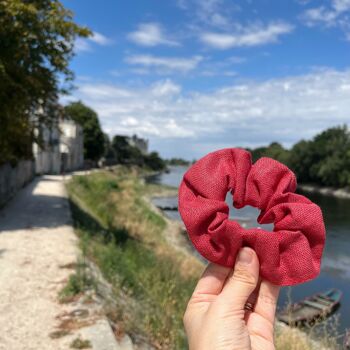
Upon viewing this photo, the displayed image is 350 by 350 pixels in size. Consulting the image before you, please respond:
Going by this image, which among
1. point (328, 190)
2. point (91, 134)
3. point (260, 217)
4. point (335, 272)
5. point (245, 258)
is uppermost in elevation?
point (91, 134)

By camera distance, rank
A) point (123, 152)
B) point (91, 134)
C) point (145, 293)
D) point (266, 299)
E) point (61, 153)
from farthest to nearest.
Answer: point (123, 152) < point (91, 134) < point (61, 153) < point (145, 293) < point (266, 299)

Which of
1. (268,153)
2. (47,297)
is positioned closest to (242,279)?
(268,153)

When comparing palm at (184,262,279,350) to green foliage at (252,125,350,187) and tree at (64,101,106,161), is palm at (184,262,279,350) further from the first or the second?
tree at (64,101,106,161)

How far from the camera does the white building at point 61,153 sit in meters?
43.8

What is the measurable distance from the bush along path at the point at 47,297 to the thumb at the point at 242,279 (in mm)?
4073

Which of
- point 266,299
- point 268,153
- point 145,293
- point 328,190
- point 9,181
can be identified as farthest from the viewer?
point 328,190

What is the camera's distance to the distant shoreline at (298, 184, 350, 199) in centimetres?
6478

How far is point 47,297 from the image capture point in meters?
7.63

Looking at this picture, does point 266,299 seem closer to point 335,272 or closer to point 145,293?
point 145,293

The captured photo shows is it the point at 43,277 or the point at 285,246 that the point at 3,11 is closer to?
the point at 43,277

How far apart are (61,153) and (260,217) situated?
56.7 metres

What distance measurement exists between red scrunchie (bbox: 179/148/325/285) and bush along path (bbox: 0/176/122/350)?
4161 mm

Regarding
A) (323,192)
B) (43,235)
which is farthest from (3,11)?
(323,192)

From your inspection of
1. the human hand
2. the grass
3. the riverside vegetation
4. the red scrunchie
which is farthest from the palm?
the grass
